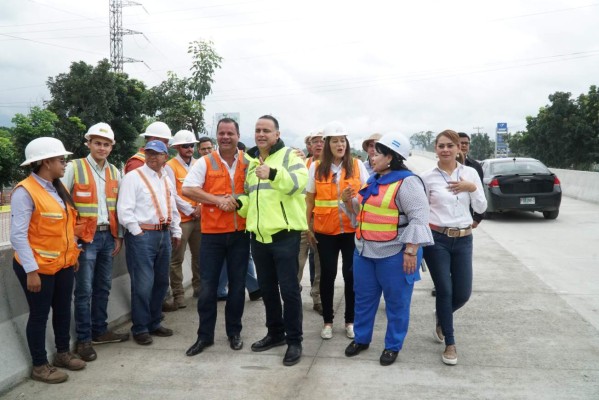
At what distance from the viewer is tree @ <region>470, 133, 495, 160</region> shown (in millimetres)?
79562

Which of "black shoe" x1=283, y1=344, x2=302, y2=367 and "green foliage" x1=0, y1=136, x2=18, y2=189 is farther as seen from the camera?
"green foliage" x1=0, y1=136, x2=18, y2=189

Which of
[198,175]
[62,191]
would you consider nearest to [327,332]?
[198,175]

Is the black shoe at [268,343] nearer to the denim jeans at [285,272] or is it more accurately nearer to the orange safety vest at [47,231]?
the denim jeans at [285,272]

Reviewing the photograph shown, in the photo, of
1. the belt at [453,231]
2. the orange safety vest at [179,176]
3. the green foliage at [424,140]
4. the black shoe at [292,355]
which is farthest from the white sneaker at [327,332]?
the green foliage at [424,140]

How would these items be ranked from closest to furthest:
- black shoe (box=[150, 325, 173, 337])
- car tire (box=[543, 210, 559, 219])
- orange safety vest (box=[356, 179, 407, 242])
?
orange safety vest (box=[356, 179, 407, 242]) → black shoe (box=[150, 325, 173, 337]) → car tire (box=[543, 210, 559, 219])

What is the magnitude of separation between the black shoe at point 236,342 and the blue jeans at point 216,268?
0.63ft

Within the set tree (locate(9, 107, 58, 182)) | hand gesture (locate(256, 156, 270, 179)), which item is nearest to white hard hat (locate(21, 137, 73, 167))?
hand gesture (locate(256, 156, 270, 179))

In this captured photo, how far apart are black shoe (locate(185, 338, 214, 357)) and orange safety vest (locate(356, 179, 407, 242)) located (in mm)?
1814

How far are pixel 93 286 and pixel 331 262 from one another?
7.44 ft

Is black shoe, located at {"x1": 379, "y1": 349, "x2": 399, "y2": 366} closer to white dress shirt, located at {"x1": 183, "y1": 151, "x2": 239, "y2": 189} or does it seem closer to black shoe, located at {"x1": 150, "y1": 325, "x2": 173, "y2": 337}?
white dress shirt, located at {"x1": 183, "y1": 151, "x2": 239, "y2": 189}

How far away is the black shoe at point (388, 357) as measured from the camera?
4.17 metres

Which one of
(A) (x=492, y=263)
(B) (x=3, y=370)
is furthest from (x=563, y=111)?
(B) (x=3, y=370)

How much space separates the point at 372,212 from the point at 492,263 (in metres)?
4.54

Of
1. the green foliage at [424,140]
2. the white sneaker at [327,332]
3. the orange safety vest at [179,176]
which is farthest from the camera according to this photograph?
the green foliage at [424,140]
